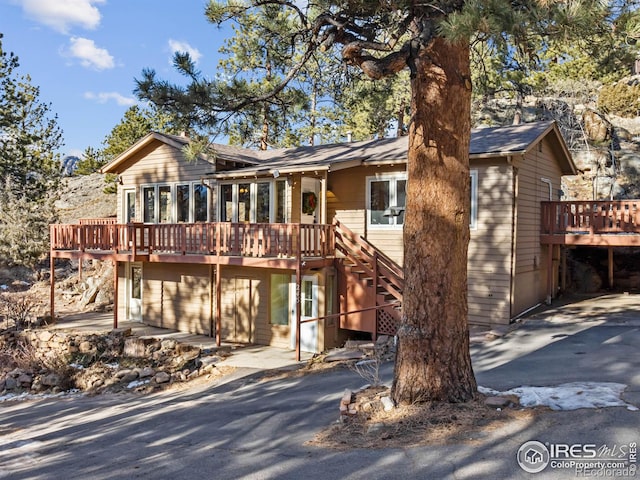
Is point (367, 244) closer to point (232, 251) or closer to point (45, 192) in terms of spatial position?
point (232, 251)

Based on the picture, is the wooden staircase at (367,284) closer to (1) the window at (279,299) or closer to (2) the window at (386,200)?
(2) the window at (386,200)

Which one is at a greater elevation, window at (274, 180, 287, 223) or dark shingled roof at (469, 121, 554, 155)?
dark shingled roof at (469, 121, 554, 155)

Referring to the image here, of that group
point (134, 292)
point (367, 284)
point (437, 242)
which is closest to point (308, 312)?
point (367, 284)

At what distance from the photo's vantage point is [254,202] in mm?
14945

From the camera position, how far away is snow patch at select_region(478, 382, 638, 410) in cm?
608

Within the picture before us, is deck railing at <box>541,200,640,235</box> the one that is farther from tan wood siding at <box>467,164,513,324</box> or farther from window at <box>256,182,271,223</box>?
window at <box>256,182,271,223</box>

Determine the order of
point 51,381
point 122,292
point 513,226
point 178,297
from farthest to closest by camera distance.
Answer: point 122,292, point 178,297, point 51,381, point 513,226

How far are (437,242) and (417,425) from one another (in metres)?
2.24

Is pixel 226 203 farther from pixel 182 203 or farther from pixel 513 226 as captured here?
pixel 513 226

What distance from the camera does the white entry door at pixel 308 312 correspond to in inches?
529

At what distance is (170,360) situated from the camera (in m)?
13.0

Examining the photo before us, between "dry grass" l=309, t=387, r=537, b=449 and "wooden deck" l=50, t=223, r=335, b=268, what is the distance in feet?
20.2

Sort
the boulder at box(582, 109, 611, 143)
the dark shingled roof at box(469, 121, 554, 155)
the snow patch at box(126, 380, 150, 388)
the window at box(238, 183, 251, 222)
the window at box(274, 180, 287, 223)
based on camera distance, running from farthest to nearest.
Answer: the boulder at box(582, 109, 611, 143) < the window at box(238, 183, 251, 222) < the window at box(274, 180, 287, 223) < the dark shingled roof at box(469, 121, 554, 155) < the snow patch at box(126, 380, 150, 388)

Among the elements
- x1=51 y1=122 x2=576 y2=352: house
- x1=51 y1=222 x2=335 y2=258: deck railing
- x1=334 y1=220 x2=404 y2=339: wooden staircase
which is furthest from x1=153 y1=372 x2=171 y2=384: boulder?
x1=334 y1=220 x2=404 y2=339: wooden staircase
